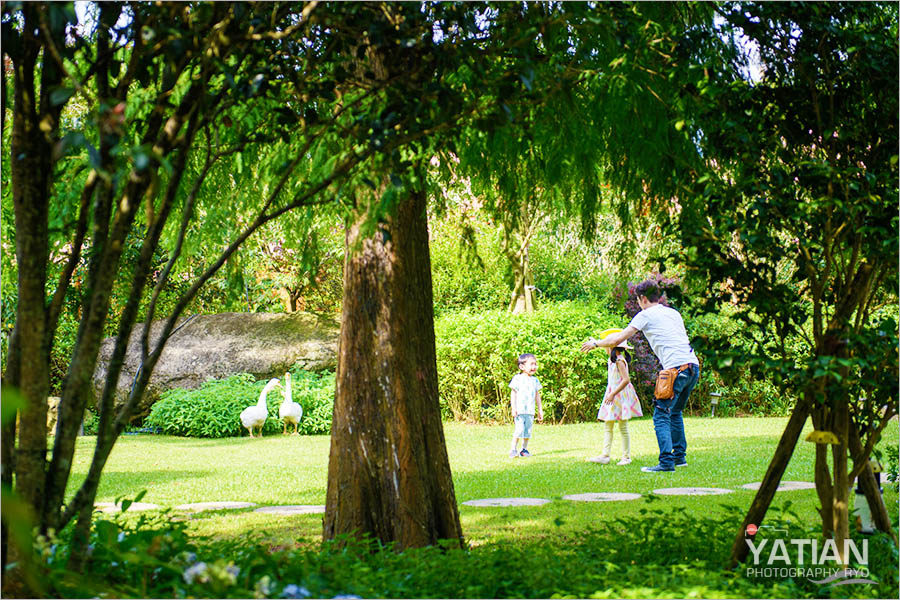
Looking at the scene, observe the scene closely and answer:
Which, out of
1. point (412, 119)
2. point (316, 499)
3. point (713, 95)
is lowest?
point (316, 499)

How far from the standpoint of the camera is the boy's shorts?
31.9 ft

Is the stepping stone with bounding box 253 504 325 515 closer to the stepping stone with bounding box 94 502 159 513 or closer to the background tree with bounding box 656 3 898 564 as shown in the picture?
the stepping stone with bounding box 94 502 159 513

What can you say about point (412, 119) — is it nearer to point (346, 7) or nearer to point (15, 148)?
point (346, 7)

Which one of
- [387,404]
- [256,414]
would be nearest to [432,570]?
[387,404]

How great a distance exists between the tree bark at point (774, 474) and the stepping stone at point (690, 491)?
121 inches

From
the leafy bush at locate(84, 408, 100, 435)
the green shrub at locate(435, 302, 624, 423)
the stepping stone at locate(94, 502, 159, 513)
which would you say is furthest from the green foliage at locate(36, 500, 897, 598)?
the leafy bush at locate(84, 408, 100, 435)

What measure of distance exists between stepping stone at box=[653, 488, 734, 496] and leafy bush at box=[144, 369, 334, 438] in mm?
7110

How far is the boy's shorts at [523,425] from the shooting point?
972 cm

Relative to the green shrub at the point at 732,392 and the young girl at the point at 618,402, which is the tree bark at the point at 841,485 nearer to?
the young girl at the point at 618,402

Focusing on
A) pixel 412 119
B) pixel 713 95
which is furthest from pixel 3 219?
pixel 713 95

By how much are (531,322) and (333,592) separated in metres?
11.8

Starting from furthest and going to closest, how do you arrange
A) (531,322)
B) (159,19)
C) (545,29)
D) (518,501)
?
1. (531,322)
2. (518,501)
3. (545,29)
4. (159,19)

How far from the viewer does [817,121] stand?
381cm

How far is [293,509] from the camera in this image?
6.49 m
